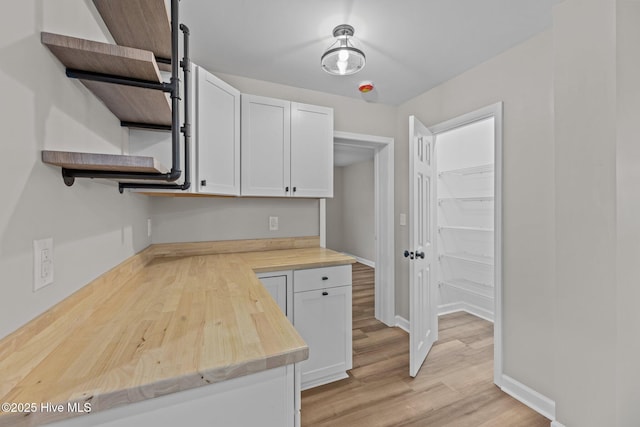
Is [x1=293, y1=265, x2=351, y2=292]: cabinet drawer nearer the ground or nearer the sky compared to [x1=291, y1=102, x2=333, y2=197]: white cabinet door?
nearer the ground

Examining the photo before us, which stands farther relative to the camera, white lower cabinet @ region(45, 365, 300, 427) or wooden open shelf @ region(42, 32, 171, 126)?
wooden open shelf @ region(42, 32, 171, 126)

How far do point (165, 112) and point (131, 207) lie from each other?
2.15ft

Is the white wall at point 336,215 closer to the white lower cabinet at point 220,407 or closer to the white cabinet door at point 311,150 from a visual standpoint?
the white cabinet door at point 311,150

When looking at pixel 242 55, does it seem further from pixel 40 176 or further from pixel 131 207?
pixel 40 176

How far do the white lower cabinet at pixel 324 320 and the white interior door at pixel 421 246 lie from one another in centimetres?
49

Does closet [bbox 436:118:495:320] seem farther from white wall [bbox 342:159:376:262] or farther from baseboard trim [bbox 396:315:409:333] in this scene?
white wall [bbox 342:159:376:262]

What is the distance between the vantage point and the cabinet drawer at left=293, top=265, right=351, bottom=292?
1895mm

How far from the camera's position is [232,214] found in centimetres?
238

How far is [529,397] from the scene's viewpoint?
1.81 meters

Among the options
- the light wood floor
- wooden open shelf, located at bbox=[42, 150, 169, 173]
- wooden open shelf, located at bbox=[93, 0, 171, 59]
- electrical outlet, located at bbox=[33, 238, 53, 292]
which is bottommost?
the light wood floor

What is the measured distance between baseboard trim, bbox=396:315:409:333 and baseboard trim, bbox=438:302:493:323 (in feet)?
2.48

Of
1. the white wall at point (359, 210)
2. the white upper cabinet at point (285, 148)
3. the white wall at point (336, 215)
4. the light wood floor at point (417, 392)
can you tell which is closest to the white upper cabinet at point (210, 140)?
the white upper cabinet at point (285, 148)

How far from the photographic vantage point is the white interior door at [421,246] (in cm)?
210

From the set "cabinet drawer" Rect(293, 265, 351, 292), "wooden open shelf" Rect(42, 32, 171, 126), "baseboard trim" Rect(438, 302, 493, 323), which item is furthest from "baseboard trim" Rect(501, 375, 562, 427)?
"wooden open shelf" Rect(42, 32, 171, 126)
